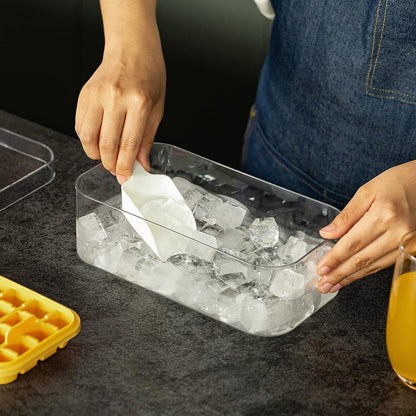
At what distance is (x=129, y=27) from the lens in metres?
1.38

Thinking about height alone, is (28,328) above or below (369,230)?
below

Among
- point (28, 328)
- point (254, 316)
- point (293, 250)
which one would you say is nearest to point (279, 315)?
point (254, 316)

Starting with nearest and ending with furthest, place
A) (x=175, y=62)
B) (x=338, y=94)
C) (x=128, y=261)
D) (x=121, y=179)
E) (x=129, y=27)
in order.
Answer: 1. (x=128, y=261)
2. (x=121, y=179)
3. (x=129, y=27)
4. (x=338, y=94)
5. (x=175, y=62)

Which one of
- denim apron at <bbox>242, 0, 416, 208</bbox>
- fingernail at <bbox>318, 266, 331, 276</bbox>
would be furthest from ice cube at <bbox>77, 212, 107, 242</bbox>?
denim apron at <bbox>242, 0, 416, 208</bbox>

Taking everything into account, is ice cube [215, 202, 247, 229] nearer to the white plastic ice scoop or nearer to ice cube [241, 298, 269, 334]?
the white plastic ice scoop

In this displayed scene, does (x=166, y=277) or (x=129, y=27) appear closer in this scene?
(x=166, y=277)

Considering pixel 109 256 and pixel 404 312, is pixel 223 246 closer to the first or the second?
pixel 109 256

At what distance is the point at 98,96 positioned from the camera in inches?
49.4

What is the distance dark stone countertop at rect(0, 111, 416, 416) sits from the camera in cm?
92

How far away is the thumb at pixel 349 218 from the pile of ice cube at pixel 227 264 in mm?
27

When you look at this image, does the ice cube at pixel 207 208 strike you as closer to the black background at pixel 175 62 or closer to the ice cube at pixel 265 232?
the ice cube at pixel 265 232

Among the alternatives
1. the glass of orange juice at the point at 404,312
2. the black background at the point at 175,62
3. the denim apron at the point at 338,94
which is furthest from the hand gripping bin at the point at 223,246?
the black background at the point at 175,62

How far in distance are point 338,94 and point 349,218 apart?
501 millimetres

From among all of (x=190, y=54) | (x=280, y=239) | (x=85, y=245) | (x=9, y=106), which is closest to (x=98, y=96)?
(x=85, y=245)
